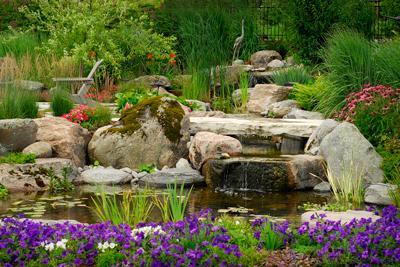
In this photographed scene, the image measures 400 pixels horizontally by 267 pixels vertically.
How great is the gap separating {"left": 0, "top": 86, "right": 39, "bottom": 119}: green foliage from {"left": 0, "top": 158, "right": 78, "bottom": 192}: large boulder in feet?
5.60

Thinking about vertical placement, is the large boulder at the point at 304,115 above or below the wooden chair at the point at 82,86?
below

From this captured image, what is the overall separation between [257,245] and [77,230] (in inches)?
52.6

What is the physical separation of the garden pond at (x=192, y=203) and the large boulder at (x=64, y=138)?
105 cm

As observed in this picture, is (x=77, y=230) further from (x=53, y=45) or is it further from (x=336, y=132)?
(x=53, y=45)

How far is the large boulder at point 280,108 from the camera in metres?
16.1

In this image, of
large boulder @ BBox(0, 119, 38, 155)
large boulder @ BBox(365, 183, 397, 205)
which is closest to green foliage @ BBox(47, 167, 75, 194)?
large boulder @ BBox(0, 119, 38, 155)

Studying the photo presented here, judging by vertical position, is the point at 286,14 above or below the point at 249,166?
above

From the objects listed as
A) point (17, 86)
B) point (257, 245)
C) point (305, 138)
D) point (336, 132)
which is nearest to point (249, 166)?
point (336, 132)

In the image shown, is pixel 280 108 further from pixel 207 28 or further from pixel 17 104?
pixel 207 28

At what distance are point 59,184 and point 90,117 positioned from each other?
268 centimetres

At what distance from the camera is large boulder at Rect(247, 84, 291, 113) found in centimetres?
1697

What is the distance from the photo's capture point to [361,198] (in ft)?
34.8

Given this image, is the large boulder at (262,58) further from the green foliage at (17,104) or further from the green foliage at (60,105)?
the green foliage at (17,104)

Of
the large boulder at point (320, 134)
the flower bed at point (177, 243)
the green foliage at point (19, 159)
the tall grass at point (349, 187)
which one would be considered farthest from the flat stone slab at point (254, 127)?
the flower bed at point (177, 243)
